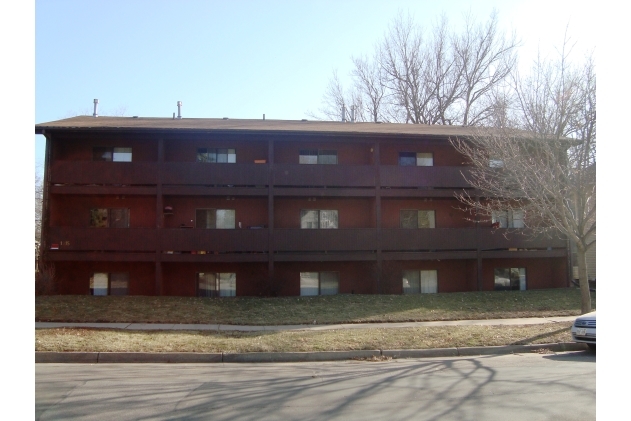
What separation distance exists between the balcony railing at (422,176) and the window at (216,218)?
6.56 meters

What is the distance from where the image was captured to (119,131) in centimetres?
2048

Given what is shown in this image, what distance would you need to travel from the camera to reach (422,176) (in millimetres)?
21578

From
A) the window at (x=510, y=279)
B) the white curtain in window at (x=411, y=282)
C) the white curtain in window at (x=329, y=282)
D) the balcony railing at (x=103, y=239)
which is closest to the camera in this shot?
the balcony railing at (x=103, y=239)

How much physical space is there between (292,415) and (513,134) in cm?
1190

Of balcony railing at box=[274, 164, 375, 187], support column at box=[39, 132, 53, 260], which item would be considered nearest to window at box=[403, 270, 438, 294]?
balcony railing at box=[274, 164, 375, 187]

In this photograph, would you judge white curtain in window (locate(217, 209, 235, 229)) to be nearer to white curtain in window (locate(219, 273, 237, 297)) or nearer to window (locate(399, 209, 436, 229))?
white curtain in window (locate(219, 273, 237, 297))

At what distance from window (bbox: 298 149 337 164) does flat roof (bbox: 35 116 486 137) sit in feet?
3.40

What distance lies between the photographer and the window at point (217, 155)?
21703 mm

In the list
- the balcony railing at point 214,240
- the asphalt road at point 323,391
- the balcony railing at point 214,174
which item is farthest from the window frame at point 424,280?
the asphalt road at point 323,391

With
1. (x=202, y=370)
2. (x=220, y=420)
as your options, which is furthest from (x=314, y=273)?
(x=220, y=420)

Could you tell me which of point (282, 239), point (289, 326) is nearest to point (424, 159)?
point (282, 239)

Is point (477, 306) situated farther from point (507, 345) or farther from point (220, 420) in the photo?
point (220, 420)

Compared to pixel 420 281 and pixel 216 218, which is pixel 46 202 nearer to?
pixel 216 218

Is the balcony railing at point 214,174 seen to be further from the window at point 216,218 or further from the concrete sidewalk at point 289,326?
the concrete sidewalk at point 289,326
